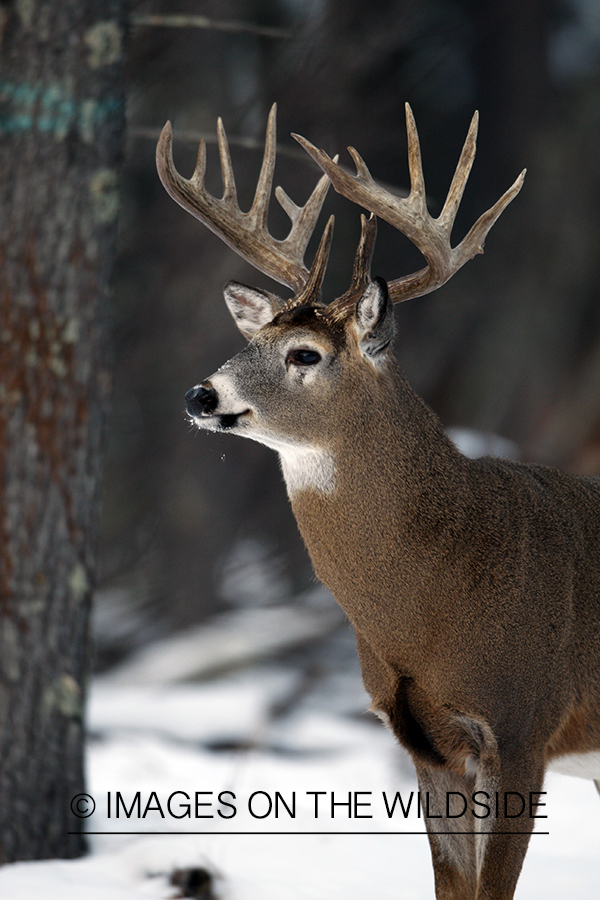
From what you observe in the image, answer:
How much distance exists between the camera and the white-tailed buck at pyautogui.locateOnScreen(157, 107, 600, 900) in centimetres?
323

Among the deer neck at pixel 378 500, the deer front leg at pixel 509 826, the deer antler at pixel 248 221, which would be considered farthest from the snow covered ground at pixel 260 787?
the deer antler at pixel 248 221

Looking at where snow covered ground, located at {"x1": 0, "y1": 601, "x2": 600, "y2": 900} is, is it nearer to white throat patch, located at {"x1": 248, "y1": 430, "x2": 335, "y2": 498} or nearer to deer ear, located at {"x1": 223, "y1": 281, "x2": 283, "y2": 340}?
white throat patch, located at {"x1": 248, "y1": 430, "x2": 335, "y2": 498}

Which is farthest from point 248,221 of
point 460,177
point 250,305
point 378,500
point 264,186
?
point 378,500

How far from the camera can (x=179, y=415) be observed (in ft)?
32.7

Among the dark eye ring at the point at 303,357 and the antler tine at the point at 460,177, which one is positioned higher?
the antler tine at the point at 460,177

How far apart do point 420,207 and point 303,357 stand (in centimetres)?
64

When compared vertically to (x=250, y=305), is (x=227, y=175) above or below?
above

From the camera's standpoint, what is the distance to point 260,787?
18.7 feet

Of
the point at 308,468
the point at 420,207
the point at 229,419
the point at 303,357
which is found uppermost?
the point at 420,207

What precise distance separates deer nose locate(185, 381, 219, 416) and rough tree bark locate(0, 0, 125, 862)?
1.07 m

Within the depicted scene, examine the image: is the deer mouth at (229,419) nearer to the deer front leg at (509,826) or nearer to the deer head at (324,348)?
the deer head at (324,348)

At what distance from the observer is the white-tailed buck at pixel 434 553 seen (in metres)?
3.23

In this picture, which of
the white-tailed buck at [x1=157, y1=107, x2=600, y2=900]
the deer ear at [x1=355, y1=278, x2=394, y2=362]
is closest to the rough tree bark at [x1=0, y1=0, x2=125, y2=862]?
the white-tailed buck at [x1=157, y1=107, x2=600, y2=900]

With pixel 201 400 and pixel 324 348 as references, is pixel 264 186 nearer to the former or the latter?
pixel 324 348
